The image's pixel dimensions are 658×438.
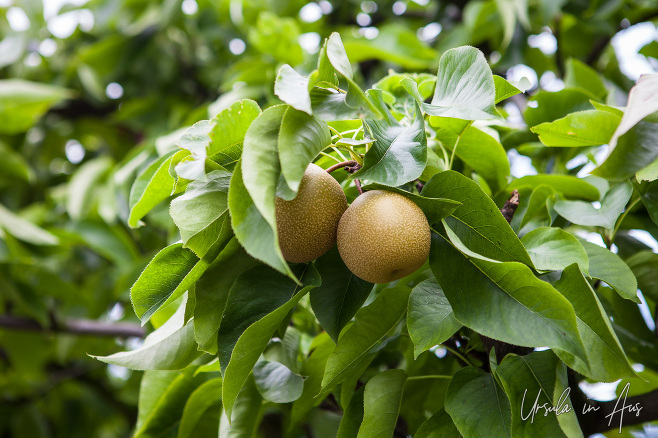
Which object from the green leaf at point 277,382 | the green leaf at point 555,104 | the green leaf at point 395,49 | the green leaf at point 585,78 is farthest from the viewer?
the green leaf at point 395,49

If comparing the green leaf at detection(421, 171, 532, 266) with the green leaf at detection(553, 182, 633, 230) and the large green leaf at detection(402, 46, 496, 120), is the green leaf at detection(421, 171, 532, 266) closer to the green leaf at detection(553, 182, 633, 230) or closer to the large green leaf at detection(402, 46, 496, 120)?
the large green leaf at detection(402, 46, 496, 120)

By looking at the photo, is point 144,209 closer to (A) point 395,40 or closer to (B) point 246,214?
(B) point 246,214

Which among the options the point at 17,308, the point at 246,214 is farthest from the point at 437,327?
the point at 17,308

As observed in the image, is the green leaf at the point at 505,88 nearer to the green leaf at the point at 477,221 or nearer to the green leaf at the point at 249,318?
the green leaf at the point at 477,221

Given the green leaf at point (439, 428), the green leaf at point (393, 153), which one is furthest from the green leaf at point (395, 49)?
the green leaf at point (439, 428)

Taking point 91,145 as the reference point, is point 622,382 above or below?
above

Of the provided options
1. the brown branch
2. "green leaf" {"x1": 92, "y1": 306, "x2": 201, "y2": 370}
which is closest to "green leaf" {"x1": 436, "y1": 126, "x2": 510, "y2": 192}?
"green leaf" {"x1": 92, "y1": 306, "x2": 201, "y2": 370}

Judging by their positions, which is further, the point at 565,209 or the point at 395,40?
the point at 395,40
